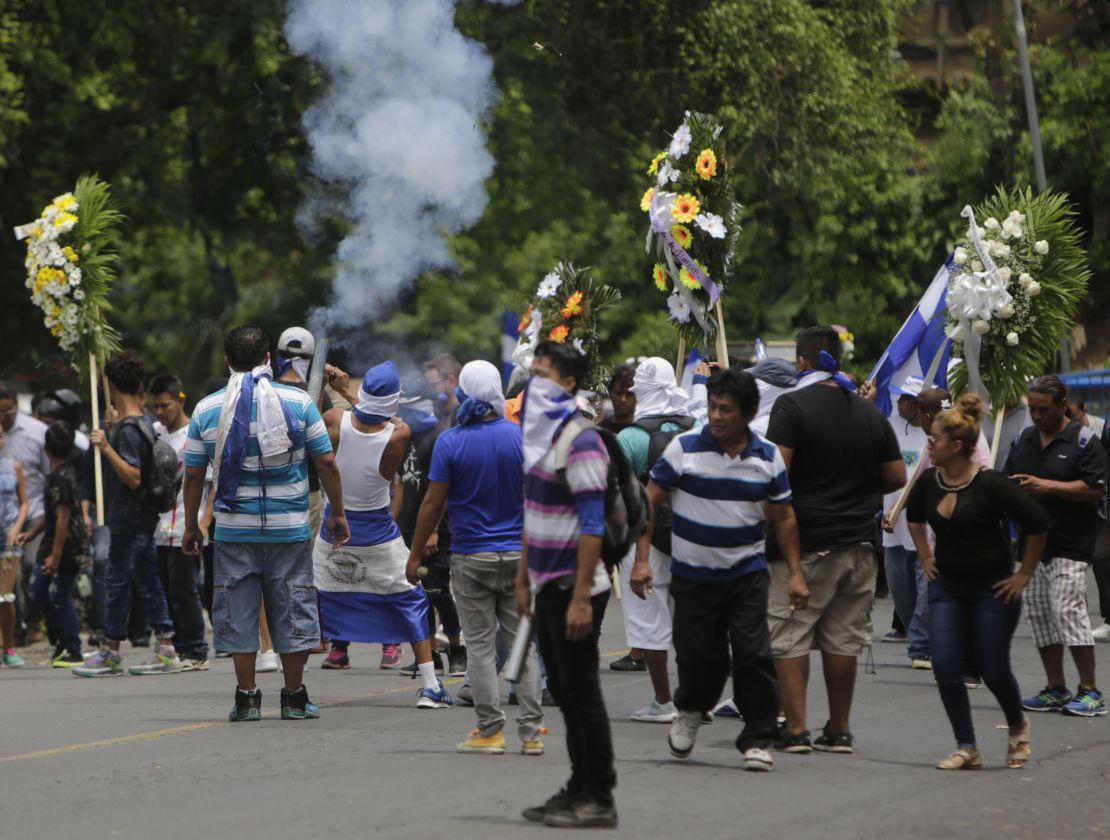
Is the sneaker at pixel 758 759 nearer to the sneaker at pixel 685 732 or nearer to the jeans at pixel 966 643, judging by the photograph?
the sneaker at pixel 685 732

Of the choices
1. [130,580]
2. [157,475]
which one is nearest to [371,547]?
[157,475]

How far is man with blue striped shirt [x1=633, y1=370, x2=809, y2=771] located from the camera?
26.9 ft

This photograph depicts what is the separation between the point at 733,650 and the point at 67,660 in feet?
23.5

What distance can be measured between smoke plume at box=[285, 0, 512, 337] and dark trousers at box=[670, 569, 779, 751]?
1202 centimetres

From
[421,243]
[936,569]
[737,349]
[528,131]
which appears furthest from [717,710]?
[528,131]

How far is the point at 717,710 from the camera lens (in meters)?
10.3

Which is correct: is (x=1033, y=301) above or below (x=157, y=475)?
above

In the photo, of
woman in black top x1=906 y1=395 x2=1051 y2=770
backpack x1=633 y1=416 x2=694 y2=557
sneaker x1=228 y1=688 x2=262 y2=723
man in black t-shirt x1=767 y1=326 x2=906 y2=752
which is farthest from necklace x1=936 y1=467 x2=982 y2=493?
sneaker x1=228 y1=688 x2=262 y2=723

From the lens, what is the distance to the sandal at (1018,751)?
8.54 metres

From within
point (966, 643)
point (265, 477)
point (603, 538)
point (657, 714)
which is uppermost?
point (265, 477)

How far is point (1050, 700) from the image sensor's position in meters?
10.4

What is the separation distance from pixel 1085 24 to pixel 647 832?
2761 cm

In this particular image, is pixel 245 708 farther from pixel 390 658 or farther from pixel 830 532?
pixel 830 532

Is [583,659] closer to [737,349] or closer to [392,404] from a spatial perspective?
[392,404]
